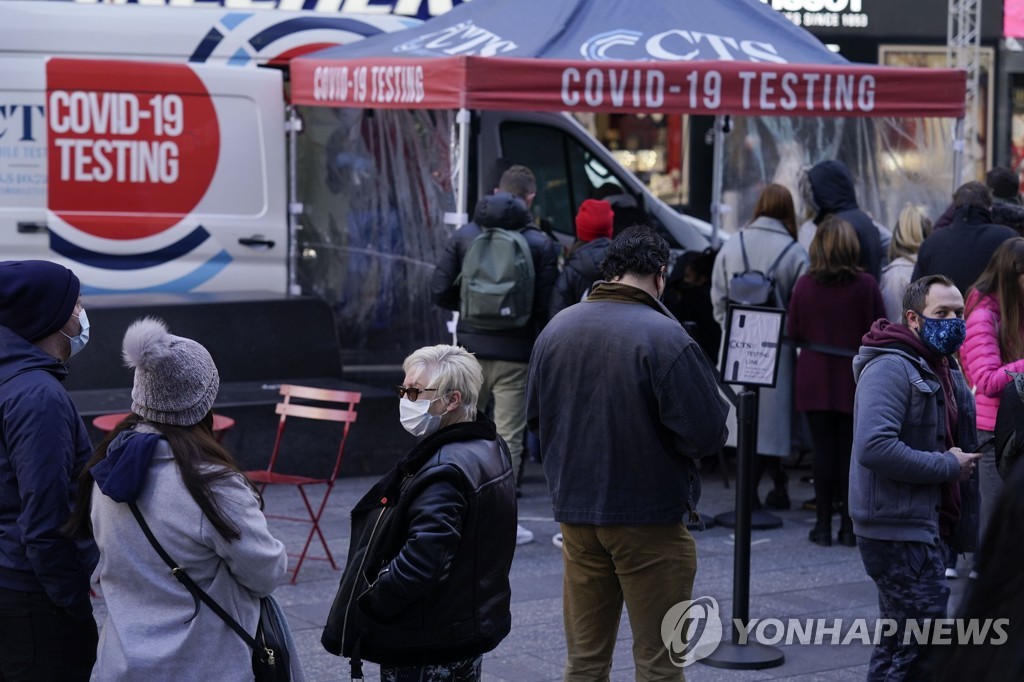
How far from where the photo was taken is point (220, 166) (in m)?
10.0

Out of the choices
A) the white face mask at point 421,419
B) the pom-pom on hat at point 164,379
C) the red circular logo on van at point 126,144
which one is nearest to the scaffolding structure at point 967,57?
the red circular logo on van at point 126,144

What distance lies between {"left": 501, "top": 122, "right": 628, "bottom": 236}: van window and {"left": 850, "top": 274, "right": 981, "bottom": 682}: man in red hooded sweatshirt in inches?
245

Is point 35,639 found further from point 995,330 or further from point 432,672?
point 995,330

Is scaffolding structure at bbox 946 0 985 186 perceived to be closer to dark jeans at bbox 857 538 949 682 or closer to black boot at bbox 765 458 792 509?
black boot at bbox 765 458 792 509

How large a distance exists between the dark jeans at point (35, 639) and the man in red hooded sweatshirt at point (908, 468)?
8.04 feet

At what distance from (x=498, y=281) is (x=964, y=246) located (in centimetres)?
244

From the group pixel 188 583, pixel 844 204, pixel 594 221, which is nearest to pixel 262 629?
pixel 188 583

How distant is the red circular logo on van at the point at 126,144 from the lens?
9.56 meters

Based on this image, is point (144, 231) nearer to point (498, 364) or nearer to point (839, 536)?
point (498, 364)

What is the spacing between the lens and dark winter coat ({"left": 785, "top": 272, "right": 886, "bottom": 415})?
7.61 metres

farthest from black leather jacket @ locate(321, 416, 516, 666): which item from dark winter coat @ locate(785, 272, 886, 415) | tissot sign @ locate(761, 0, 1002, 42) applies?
tissot sign @ locate(761, 0, 1002, 42)

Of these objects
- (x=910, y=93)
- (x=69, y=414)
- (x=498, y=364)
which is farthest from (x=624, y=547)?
(x=910, y=93)

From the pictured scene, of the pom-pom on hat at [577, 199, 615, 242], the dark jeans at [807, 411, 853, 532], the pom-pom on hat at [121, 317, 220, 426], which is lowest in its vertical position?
the dark jeans at [807, 411, 853, 532]

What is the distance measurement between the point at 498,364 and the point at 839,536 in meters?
2.07
